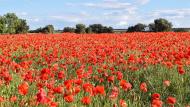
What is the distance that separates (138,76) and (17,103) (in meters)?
4.66

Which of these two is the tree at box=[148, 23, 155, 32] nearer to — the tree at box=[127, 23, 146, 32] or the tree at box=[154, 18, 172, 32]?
the tree at box=[154, 18, 172, 32]

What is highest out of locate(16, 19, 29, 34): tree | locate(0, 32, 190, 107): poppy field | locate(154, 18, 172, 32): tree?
locate(0, 32, 190, 107): poppy field

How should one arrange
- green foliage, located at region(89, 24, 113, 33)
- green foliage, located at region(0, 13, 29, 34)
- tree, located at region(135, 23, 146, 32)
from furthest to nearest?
1. green foliage, located at region(0, 13, 29, 34)
2. green foliage, located at region(89, 24, 113, 33)
3. tree, located at region(135, 23, 146, 32)

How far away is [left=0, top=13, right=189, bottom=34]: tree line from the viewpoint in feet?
160

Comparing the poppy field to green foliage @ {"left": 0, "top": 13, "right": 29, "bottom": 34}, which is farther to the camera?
green foliage @ {"left": 0, "top": 13, "right": 29, "bottom": 34}

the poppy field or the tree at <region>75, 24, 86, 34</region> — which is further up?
the poppy field

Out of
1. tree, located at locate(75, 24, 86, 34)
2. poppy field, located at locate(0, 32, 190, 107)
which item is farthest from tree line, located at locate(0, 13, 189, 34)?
poppy field, located at locate(0, 32, 190, 107)

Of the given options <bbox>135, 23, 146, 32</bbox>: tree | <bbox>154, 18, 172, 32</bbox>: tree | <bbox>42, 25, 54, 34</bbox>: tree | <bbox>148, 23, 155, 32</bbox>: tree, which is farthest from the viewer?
<bbox>42, 25, 54, 34</bbox>: tree

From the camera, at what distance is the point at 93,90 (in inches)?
271

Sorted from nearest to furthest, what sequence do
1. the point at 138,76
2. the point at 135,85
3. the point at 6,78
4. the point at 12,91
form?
the point at 6,78, the point at 12,91, the point at 135,85, the point at 138,76

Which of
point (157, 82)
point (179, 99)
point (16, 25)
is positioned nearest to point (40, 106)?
point (179, 99)

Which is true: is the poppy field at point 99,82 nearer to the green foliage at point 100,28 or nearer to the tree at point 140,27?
the tree at point 140,27

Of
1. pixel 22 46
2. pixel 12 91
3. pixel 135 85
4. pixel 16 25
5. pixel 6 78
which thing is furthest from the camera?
pixel 16 25

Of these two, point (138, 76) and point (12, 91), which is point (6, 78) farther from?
point (138, 76)
